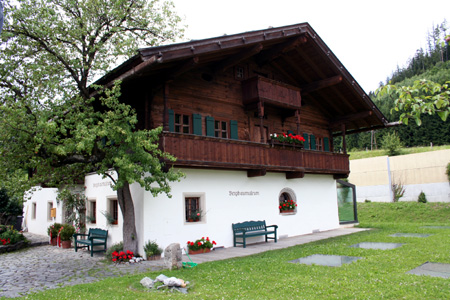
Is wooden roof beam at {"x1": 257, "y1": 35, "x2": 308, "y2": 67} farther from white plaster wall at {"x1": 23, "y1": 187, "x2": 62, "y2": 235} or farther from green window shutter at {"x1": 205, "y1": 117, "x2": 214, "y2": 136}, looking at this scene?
white plaster wall at {"x1": 23, "y1": 187, "x2": 62, "y2": 235}

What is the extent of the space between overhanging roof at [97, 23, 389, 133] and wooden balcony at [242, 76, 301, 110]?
3.81 ft

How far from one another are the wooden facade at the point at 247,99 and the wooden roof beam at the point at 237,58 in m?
0.04

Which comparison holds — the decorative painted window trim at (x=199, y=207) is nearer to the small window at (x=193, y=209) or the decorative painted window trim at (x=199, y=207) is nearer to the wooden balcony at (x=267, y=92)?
the small window at (x=193, y=209)

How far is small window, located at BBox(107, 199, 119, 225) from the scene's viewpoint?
43.0 ft

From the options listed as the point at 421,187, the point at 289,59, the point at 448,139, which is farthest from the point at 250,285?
the point at 448,139

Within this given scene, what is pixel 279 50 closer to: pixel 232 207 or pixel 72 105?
pixel 232 207

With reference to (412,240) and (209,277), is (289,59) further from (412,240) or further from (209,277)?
(209,277)

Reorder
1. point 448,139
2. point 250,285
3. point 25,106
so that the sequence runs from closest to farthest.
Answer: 1. point 250,285
2. point 25,106
3. point 448,139

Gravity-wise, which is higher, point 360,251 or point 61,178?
point 61,178

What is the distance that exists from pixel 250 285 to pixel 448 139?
50014mm

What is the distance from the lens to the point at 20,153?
10.5 m

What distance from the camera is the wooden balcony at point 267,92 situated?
1509cm

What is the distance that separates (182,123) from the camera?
1353 centimetres

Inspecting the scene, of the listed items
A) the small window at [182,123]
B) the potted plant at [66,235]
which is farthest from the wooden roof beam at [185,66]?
the potted plant at [66,235]
